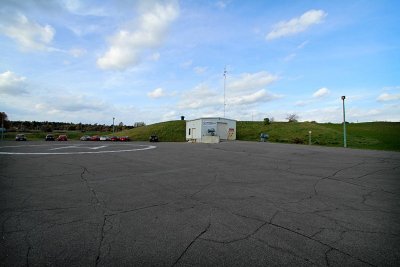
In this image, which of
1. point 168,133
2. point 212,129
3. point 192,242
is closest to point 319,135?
point 212,129

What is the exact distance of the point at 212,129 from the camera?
42312 mm

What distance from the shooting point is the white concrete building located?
4219 centimetres

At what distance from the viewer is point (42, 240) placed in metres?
3.52

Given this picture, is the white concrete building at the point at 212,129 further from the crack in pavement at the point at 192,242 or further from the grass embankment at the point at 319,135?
the crack in pavement at the point at 192,242

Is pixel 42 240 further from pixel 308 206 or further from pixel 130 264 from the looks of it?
pixel 308 206

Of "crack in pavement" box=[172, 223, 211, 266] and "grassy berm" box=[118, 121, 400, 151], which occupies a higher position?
"grassy berm" box=[118, 121, 400, 151]

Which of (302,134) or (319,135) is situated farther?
(302,134)

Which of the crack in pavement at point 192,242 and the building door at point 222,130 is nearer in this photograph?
the crack in pavement at point 192,242

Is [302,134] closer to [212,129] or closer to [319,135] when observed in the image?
[319,135]

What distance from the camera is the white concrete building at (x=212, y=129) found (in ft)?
138

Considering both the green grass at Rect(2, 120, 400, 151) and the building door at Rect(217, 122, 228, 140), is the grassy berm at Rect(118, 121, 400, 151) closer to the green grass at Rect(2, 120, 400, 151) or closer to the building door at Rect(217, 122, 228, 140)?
the green grass at Rect(2, 120, 400, 151)

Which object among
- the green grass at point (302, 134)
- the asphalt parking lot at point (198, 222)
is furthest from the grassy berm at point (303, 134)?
the asphalt parking lot at point (198, 222)

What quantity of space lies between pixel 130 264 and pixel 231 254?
1.32m

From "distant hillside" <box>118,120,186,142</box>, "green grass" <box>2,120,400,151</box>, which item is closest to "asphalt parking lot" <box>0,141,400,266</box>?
"green grass" <box>2,120,400,151</box>
